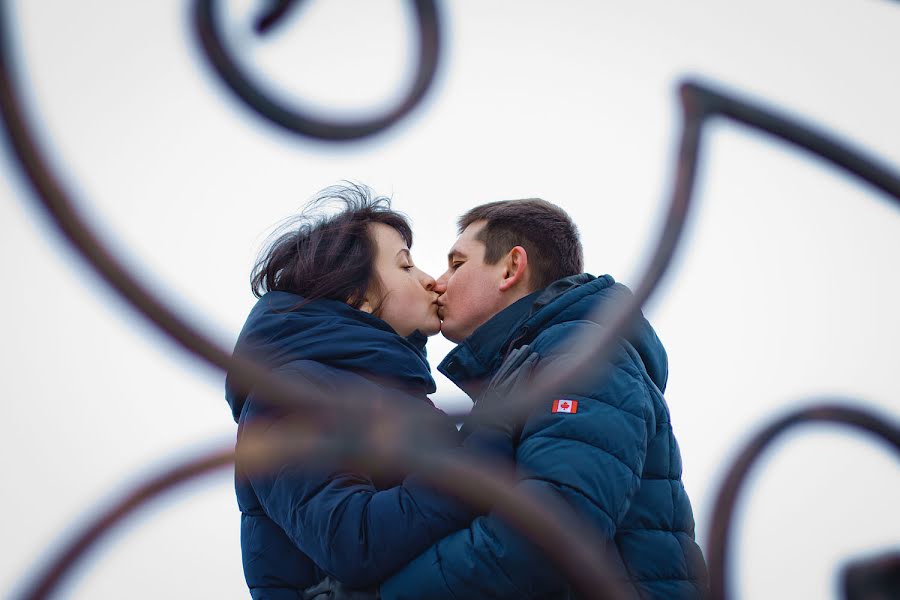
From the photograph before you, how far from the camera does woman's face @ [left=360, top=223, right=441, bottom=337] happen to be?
1.96m

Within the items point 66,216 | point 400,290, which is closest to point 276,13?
point 66,216

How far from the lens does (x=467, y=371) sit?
1900mm

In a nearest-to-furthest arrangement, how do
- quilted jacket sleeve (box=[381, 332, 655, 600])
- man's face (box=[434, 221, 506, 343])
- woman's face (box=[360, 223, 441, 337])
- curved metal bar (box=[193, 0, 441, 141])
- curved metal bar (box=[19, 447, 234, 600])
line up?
curved metal bar (box=[19, 447, 234, 600]) < curved metal bar (box=[193, 0, 441, 141]) < quilted jacket sleeve (box=[381, 332, 655, 600]) < woman's face (box=[360, 223, 441, 337]) < man's face (box=[434, 221, 506, 343])

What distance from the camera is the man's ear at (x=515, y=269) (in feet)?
6.79

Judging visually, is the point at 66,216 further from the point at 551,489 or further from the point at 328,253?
the point at 328,253

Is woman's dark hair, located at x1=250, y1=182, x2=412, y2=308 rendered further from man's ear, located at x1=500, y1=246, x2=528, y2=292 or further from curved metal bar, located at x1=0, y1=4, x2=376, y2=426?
curved metal bar, located at x1=0, y1=4, x2=376, y2=426

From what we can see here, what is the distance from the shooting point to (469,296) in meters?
2.09

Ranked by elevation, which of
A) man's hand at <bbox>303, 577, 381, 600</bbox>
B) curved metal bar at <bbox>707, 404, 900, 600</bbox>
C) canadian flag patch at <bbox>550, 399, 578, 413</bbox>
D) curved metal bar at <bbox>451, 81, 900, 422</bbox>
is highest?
curved metal bar at <bbox>451, 81, 900, 422</bbox>

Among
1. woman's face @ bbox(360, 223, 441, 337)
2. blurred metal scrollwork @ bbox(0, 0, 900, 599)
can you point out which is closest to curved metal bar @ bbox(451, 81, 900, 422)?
blurred metal scrollwork @ bbox(0, 0, 900, 599)

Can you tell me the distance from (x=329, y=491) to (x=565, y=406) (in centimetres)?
39

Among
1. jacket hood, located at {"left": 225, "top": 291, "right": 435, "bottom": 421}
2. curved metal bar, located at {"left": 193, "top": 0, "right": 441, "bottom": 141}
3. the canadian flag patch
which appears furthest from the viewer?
jacket hood, located at {"left": 225, "top": 291, "right": 435, "bottom": 421}

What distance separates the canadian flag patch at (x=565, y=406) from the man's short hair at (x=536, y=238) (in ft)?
2.33

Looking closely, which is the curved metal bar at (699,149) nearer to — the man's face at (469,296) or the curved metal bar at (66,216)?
the curved metal bar at (66,216)

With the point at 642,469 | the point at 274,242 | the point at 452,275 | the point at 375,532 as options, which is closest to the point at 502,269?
the point at 452,275
